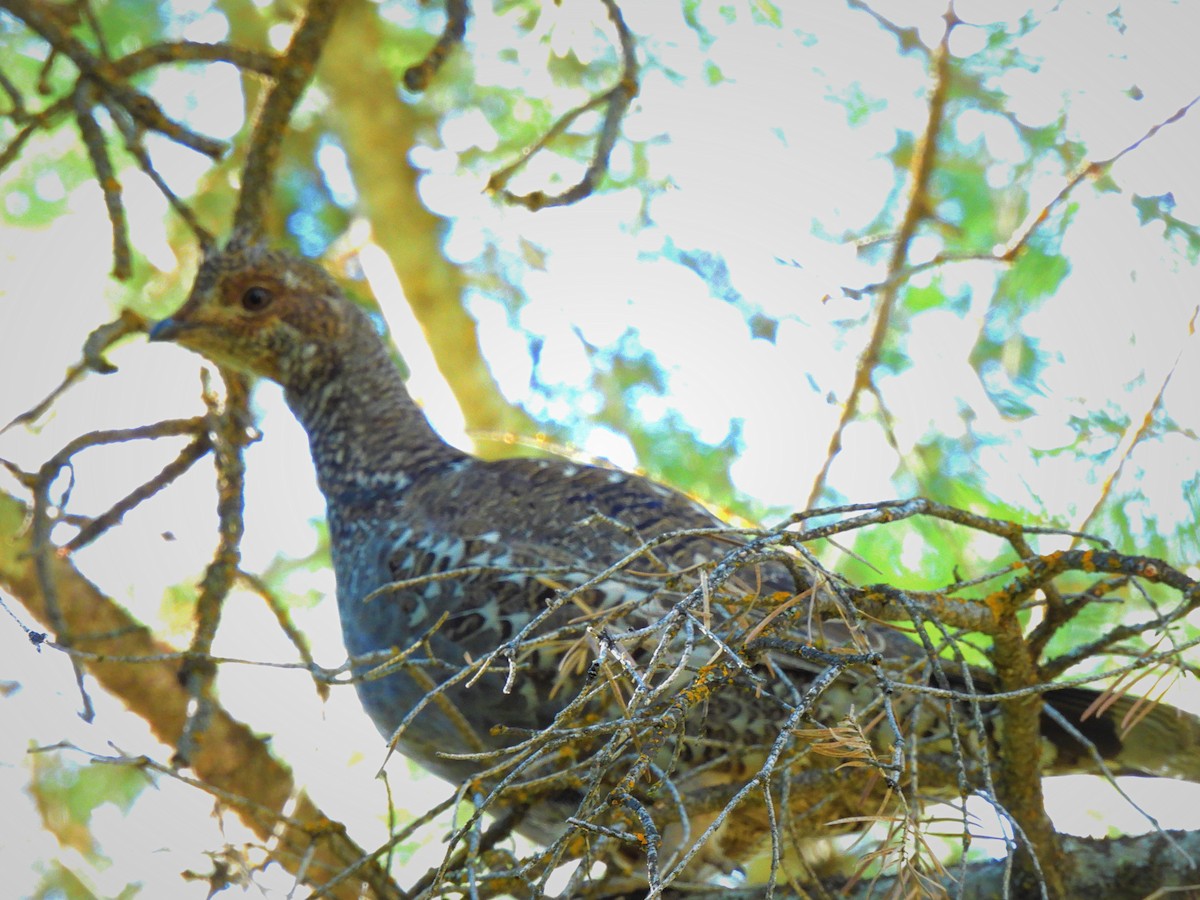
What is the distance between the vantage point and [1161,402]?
354 centimetres

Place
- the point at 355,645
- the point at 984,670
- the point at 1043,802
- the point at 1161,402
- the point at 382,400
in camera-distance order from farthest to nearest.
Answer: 1. the point at 382,400
2. the point at 355,645
3. the point at 1161,402
4. the point at 984,670
5. the point at 1043,802

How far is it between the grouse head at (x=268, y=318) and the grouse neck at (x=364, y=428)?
64 mm

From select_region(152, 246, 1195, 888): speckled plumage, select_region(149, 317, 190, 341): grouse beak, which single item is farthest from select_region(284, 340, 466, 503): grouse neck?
select_region(149, 317, 190, 341): grouse beak

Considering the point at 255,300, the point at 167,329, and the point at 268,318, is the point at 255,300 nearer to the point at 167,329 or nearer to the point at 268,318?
the point at 268,318

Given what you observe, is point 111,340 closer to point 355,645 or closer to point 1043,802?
point 355,645

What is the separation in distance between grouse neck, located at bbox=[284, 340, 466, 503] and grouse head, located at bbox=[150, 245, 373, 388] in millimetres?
64

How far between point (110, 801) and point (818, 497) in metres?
3.00

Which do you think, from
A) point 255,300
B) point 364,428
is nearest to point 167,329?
point 255,300

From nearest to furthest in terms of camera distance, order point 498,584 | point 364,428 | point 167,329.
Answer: point 498,584 < point 167,329 < point 364,428

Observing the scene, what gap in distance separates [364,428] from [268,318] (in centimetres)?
58

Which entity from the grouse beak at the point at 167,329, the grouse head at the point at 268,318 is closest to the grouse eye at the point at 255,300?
the grouse head at the point at 268,318

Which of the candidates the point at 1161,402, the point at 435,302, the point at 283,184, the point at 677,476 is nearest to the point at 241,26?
the point at 283,184

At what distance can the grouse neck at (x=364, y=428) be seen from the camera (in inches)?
181

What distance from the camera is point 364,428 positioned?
481 centimetres
